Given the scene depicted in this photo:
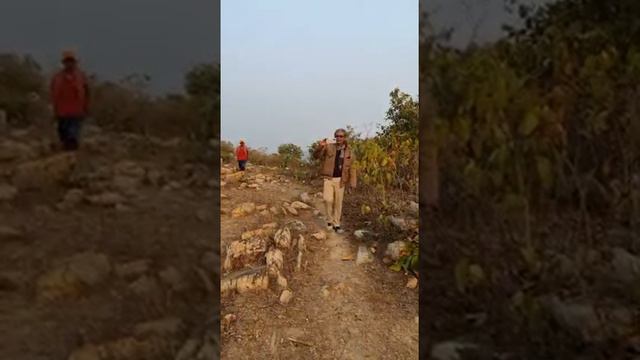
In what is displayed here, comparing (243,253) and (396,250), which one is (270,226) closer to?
(243,253)

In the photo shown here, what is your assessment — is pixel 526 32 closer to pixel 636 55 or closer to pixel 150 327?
pixel 636 55

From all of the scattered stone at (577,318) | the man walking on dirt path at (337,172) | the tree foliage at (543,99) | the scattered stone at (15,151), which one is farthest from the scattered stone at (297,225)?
the scattered stone at (577,318)

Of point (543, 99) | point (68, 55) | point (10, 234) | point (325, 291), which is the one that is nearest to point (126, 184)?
point (10, 234)

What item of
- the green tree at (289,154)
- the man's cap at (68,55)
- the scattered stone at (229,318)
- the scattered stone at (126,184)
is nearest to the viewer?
the man's cap at (68,55)

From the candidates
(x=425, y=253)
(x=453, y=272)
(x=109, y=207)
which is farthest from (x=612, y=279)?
(x=109, y=207)

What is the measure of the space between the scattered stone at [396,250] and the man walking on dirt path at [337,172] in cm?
70

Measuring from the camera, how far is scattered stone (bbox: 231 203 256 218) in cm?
459

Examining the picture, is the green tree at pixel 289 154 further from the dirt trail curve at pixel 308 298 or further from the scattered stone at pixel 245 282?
the scattered stone at pixel 245 282

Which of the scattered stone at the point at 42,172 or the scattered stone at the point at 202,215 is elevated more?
the scattered stone at the point at 42,172

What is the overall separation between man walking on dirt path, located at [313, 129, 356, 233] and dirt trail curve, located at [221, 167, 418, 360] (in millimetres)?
199

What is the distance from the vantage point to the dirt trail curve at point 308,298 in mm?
2881

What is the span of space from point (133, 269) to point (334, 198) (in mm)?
2003

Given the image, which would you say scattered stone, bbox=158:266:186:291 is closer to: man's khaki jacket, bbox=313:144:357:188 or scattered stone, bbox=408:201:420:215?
man's khaki jacket, bbox=313:144:357:188

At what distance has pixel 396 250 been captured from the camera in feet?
12.1
